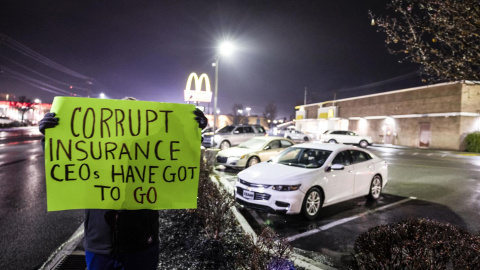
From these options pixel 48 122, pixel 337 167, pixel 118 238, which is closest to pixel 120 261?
pixel 118 238

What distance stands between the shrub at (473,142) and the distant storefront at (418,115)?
1.75 ft

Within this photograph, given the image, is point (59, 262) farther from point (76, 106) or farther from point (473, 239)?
point (473, 239)

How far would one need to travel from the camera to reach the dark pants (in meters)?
→ 1.96

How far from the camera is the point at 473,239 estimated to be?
9.29ft

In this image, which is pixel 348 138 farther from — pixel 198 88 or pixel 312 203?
pixel 312 203

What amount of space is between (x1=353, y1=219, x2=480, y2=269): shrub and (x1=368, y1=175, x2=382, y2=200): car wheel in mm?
4076

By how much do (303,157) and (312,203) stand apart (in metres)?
1.40

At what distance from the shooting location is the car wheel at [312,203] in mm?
5621

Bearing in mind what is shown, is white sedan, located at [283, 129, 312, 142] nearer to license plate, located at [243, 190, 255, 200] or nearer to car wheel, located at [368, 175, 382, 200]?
car wheel, located at [368, 175, 382, 200]

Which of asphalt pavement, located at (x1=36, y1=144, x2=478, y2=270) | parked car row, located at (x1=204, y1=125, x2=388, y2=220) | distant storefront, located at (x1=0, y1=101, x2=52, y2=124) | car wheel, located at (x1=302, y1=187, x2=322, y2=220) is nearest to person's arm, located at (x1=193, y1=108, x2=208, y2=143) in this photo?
asphalt pavement, located at (x1=36, y1=144, x2=478, y2=270)

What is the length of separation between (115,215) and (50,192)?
568mm

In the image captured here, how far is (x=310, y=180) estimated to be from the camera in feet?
18.6

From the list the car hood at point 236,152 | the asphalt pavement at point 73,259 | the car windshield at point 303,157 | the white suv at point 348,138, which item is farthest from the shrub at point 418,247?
the white suv at point 348,138

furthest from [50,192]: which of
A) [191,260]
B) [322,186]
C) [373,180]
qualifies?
[373,180]
